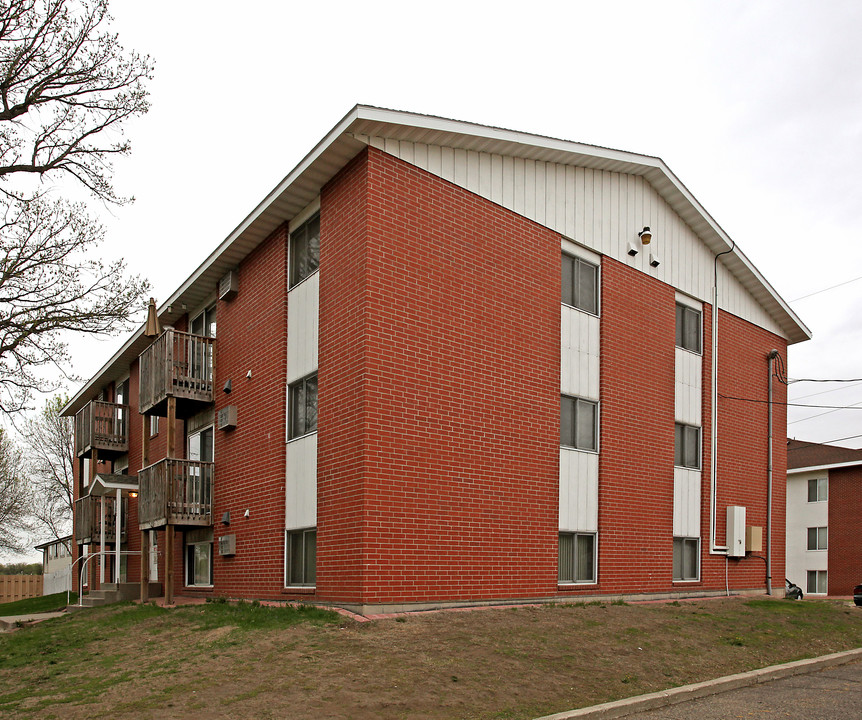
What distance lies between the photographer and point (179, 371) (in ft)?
61.7

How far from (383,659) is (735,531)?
40.2 ft

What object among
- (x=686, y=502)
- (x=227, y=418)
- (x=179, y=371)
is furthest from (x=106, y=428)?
(x=686, y=502)

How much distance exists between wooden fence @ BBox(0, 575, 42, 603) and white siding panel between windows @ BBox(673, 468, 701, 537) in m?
Answer: 38.9

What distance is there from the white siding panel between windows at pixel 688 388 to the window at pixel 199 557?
10.7 meters

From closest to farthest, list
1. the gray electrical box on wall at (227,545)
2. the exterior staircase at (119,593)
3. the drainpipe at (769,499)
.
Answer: the gray electrical box on wall at (227,545), the drainpipe at (769,499), the exterior staircase at (119,593)

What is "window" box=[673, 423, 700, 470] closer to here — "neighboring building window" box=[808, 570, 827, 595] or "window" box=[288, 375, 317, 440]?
"window" box=[288, 375, 317, 440]

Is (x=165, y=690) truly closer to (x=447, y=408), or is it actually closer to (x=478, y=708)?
(x=478, y=708)

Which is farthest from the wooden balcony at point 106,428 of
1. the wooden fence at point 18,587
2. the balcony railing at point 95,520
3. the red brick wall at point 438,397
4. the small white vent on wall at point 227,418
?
the wooden fence at point 18,587

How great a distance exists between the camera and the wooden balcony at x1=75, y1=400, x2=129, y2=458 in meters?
26.8

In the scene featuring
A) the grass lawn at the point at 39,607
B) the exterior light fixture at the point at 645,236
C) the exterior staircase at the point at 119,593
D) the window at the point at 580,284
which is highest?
the exterior light fixture at the point at 645,236

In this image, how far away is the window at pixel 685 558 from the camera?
18000 mm

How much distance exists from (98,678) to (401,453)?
Answer: 5209 mm

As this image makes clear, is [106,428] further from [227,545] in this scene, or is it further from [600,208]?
[600,208]

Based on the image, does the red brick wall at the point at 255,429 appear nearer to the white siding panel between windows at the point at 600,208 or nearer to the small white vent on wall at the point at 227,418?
the small white vent on wall at the point at 227,418
